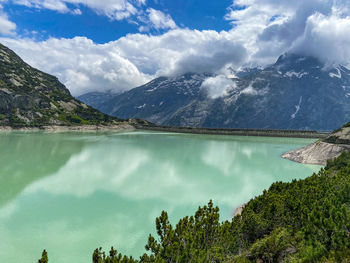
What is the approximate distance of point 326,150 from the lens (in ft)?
198

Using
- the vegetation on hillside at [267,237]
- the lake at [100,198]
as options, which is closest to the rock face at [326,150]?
the lake at [100,198]

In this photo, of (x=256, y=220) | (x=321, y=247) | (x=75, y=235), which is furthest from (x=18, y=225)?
(x=321, y=247)

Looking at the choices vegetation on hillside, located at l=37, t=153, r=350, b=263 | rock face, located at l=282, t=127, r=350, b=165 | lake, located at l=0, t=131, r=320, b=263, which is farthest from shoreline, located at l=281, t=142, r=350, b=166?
vegetation on hillside, located at l=37, t=153, r=350, b=263

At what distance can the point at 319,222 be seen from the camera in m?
11.2

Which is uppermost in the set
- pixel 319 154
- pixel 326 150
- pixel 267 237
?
pixel 326 150

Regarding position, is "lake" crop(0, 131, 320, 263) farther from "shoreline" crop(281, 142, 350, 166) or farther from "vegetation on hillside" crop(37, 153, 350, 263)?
"shoreline" crop(281, 142, 350, 166)

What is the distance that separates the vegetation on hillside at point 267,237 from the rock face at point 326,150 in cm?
4665

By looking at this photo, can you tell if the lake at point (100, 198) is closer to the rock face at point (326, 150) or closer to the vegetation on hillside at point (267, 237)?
the vegetation on hillside at point (267, 237)

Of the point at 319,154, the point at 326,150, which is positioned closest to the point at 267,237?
the point at 319,154

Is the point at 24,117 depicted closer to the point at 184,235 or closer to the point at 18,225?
the point at 18,225

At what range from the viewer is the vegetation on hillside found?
33.9 feet

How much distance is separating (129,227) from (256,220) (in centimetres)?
1122

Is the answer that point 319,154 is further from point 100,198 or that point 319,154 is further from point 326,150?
point 100,198

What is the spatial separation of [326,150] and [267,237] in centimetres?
5779
